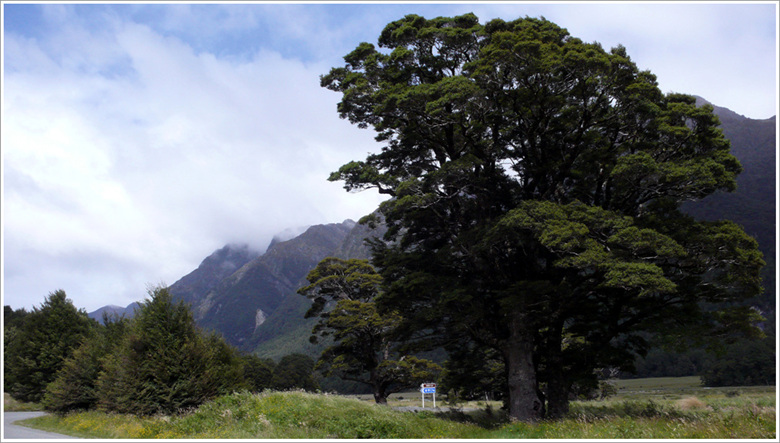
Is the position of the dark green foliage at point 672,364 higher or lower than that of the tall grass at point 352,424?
lower

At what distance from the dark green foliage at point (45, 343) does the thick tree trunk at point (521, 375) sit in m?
27.5

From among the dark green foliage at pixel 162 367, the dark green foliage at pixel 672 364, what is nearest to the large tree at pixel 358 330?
the dark green foliage at pixel 162 367

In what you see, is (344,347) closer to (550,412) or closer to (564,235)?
(550,412)

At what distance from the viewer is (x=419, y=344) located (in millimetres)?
21469

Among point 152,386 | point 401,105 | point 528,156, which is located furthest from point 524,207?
point 152,386

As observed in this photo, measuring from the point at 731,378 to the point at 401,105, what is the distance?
246 ft

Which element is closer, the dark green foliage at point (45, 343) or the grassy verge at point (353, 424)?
the grassy verge at point (353, 424)

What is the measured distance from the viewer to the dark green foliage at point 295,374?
7212 cm

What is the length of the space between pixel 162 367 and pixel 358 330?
19158mm

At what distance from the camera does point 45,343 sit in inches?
1238

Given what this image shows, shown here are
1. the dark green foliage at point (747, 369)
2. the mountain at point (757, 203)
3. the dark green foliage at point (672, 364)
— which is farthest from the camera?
the mountain at point (757, 203)

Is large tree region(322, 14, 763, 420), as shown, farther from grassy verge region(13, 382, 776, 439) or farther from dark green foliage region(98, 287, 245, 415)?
dark green foliage region(98, 287, 245, 415)

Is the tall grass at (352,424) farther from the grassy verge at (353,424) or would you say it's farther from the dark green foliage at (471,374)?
the dark green foliage at (471,374)

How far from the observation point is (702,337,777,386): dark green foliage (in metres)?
66.5
